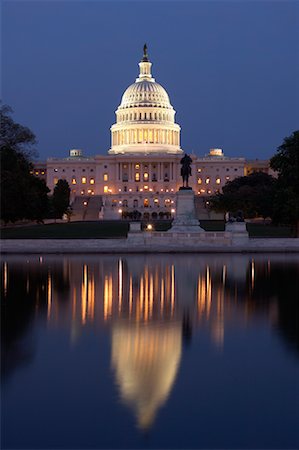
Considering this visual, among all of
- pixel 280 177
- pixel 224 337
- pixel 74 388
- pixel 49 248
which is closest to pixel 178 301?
pixel 224 337

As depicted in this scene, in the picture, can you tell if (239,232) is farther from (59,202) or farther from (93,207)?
(93,207)

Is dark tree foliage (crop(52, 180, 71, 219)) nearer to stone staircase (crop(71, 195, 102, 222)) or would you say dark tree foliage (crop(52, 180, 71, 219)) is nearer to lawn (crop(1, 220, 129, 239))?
stone staircase (crop(71, 195, 102, 222))

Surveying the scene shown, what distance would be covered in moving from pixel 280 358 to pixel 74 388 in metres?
4.37

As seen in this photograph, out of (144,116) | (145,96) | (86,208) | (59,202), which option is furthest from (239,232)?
(145,96)

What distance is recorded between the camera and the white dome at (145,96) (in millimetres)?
155250

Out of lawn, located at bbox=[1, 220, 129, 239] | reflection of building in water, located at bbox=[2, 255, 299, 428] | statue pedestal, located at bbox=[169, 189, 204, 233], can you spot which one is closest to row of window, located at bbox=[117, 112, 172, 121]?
lawn, located at bbox=[1, 220, 129, 239]

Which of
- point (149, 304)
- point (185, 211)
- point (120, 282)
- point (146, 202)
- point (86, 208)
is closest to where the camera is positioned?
point (149, 304)

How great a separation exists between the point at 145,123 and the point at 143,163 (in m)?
13.0

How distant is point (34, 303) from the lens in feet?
68.5

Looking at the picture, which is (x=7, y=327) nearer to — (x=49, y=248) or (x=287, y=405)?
(x=287, y=405)

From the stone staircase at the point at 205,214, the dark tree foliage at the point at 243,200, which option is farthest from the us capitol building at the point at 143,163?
the dark tree foliage at the point at 243,200

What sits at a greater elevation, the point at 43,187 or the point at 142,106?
the point at 142,106

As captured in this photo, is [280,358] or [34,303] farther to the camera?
[34,303]

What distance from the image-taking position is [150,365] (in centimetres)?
1367
